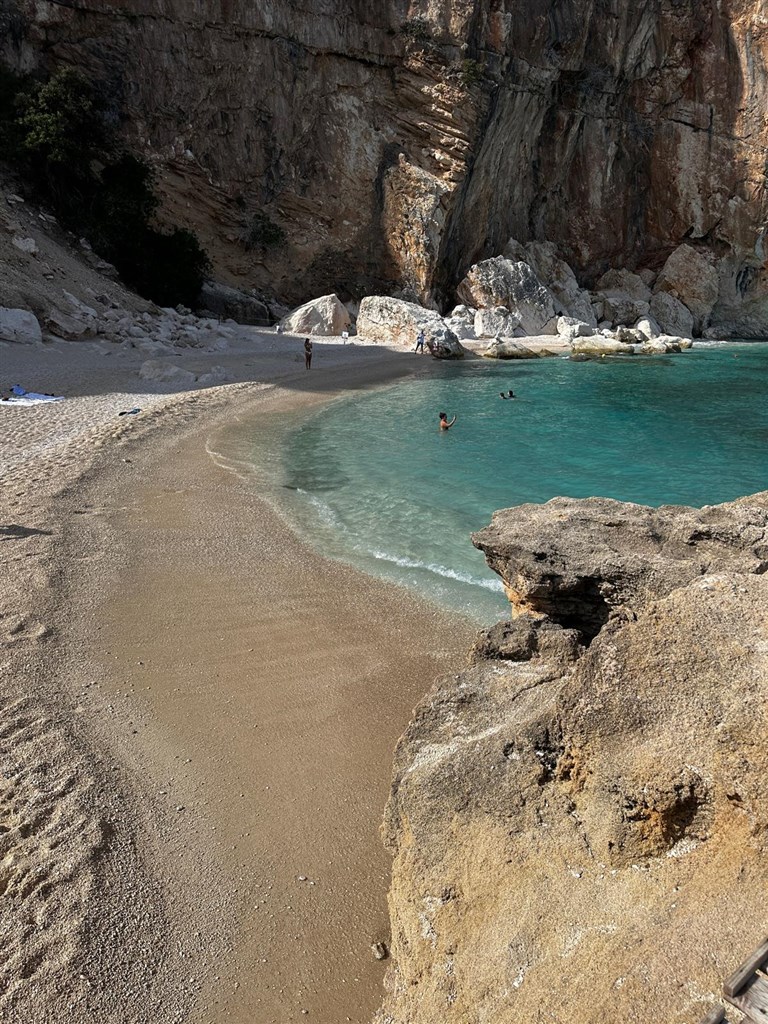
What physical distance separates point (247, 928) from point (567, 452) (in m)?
13.3

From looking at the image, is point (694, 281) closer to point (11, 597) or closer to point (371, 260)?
point (371, 260)

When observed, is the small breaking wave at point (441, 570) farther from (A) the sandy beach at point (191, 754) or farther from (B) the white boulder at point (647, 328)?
(B) the white boulder at point (647, 328)

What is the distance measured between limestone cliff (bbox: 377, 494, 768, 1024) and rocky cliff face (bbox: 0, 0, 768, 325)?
35.6 metres

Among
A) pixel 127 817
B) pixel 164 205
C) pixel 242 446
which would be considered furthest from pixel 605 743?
pixel 164 205

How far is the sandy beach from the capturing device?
3377mm

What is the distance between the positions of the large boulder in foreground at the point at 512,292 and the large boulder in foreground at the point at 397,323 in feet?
20.8

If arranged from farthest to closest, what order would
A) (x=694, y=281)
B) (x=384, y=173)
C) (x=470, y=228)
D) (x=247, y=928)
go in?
(x=694, y=281) < (x=470, y=228) < (x=384, y=173) < (x=247, y=928)

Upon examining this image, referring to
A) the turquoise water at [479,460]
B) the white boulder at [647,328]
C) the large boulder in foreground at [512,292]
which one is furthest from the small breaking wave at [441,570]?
the white boulder at [647,328]

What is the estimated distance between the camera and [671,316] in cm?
4506

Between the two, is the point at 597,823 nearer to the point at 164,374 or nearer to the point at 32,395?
the point at 32,395

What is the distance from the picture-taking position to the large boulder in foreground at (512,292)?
37938 mm

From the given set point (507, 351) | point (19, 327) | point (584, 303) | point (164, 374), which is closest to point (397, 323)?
point (507, 351)

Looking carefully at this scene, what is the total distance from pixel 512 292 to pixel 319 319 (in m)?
12.8

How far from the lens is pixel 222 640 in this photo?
21.4 feet
